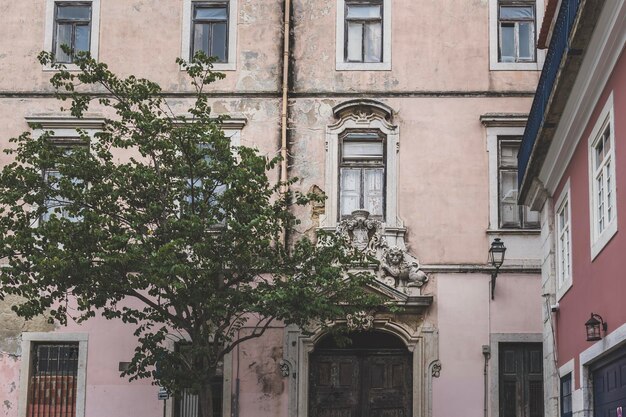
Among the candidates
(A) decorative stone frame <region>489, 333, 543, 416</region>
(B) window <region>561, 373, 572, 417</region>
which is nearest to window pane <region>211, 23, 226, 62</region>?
(A) decorative stone frame <region>489, 333, 543, 416</region>

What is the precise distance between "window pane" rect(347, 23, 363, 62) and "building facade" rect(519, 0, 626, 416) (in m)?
5.39

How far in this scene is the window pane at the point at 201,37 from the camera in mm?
25281

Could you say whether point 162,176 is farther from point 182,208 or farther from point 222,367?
point 222,367

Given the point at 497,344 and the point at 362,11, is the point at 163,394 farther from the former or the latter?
the point at 362,11

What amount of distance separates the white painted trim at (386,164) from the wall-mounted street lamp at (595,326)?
9088 mm

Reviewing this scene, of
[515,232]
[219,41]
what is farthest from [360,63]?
[515,232]

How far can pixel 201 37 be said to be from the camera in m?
25.3

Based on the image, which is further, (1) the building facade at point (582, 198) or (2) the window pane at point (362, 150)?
(2) the window pane at point (362, 150)

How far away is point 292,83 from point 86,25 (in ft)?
14.5

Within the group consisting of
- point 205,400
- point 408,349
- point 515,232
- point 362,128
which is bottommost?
point 205,400

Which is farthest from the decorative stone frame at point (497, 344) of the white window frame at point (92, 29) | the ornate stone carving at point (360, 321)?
the white window frame at point (92, 29)

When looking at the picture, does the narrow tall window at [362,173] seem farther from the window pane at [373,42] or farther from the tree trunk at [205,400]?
the tree trunk at [205,400]

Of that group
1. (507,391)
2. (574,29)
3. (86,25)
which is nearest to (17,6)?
(86,25)

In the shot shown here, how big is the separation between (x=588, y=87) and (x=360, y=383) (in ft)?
34.6
